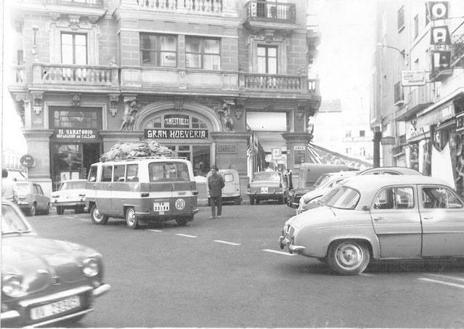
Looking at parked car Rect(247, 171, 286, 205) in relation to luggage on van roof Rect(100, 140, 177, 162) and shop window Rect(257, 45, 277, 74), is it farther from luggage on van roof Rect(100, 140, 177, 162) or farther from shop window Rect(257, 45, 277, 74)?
A: luggage on van roof Rect(100, 140, 177, 162)

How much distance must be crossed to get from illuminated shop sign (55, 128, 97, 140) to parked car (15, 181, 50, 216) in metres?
14.0

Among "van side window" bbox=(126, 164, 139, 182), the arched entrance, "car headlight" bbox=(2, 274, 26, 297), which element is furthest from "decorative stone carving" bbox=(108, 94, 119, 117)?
"car headlight" bbox=(2, 274, 26, 297)

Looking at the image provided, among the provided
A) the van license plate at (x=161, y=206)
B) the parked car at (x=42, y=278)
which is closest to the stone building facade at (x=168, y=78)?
the van license plate at (x=161, y=206)

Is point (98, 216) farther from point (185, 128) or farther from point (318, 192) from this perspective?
point (185, 128)

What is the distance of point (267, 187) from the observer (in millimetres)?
22188

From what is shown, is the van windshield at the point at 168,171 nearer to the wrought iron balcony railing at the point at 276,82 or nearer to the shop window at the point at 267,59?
the wrought iron balcony railing at the point at 276,82

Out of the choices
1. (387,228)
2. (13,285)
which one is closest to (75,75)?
(387,228)

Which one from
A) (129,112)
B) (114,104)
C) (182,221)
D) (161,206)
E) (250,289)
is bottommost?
(250,289)

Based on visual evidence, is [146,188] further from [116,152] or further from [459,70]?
[459,70]

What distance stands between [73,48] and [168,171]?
11979 millimetres

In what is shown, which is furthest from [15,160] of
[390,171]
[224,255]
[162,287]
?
[390,171]

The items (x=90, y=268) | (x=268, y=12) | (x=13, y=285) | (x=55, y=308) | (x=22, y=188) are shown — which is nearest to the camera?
(x=13, y=285)

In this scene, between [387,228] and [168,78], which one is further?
[168,78]

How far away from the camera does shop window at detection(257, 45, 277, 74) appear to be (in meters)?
24.5
